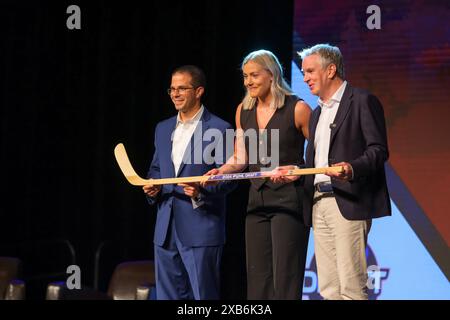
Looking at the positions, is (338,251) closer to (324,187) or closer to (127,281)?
(324,187)

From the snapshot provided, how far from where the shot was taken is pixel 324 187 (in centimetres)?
375

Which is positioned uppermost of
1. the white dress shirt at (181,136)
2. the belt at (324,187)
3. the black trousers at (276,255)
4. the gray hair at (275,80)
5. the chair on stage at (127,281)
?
the gray hair at (275,80)

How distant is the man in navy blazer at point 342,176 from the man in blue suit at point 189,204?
0.56m

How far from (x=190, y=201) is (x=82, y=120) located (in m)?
2.06

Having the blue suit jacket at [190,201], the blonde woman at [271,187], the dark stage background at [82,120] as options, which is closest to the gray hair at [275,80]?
the blonde woman at [271,187]

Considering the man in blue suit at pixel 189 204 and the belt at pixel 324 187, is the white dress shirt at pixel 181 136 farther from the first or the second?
the belt at pixel 324 187

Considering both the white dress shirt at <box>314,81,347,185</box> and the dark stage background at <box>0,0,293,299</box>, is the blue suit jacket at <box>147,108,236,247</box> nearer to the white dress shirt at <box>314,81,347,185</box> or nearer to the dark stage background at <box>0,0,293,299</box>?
the white dress shirt at <box>314,81,347,185</box>

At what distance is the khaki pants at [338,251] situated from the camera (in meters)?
3.57

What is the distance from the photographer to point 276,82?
4.09 meters

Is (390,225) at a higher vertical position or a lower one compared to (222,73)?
lower
